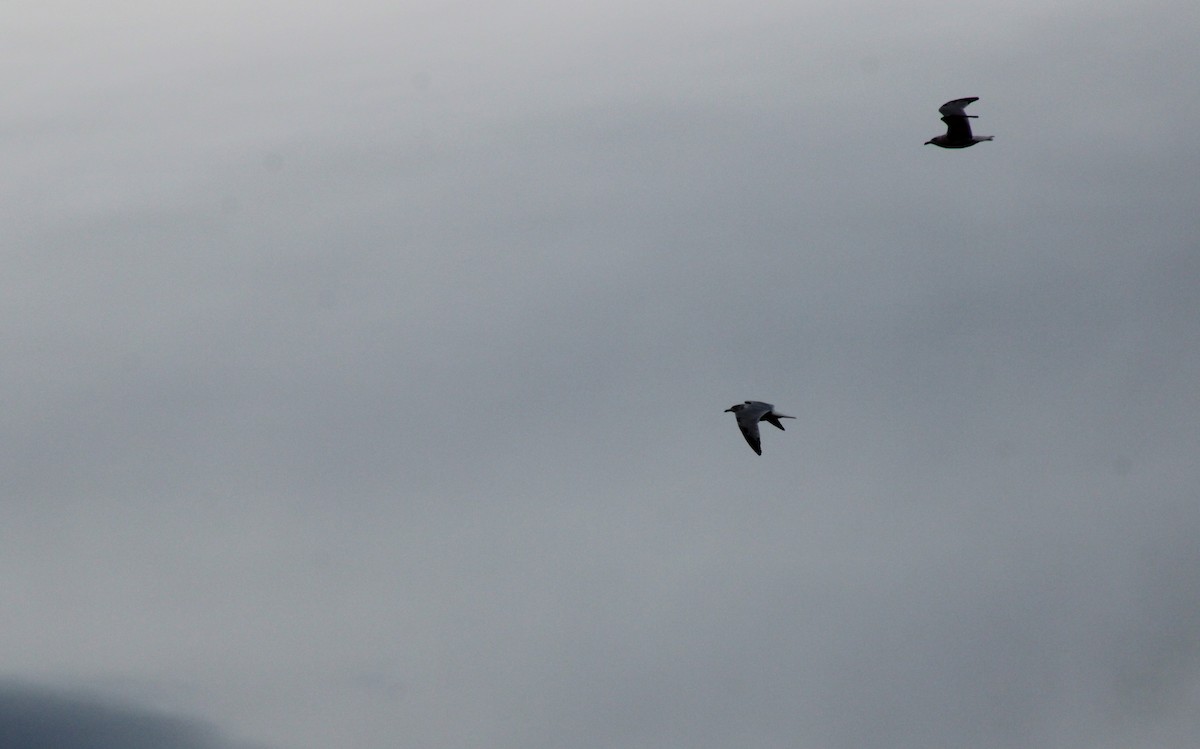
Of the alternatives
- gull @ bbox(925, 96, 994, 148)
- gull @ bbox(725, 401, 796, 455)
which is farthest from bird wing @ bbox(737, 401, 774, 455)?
gull @ bbox(925, 96, 994, 148)

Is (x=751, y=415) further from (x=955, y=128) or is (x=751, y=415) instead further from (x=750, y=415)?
(x=955, y=128)

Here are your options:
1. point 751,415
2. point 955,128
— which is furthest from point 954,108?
point 751,415

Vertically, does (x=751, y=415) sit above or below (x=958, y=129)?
below

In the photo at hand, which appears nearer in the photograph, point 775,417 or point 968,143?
point 968,143

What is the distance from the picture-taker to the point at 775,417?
82.8 meters

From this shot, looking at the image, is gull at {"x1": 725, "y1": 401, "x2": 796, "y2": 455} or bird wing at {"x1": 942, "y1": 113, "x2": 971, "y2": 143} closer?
bird wing at {"x1": 942, "y1": 113, "x2": 971, "y2": 143}

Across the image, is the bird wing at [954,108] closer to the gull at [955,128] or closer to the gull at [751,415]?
the gull at [955,128]

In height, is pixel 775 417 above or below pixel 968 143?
below

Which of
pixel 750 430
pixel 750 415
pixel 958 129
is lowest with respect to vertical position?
pixel 750 430

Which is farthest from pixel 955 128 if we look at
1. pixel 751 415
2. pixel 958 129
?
pixel 751 415

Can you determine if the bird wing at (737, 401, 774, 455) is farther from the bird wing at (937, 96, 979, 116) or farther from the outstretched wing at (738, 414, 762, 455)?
the bird wing at (937, 96, 979, 116)

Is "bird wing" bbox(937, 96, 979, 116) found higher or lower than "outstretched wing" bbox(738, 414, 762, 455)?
higher

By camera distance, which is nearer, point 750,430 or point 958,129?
point 958,129

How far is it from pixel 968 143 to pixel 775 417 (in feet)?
64.2
